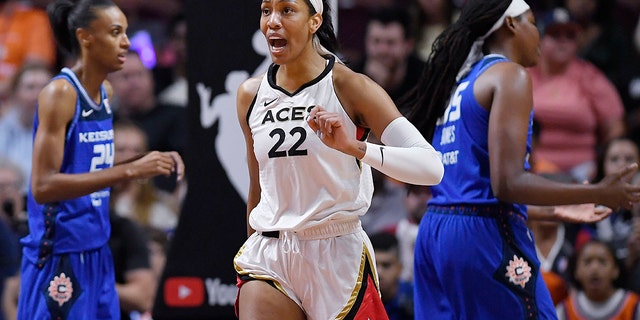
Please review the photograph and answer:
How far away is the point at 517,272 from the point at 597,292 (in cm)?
267

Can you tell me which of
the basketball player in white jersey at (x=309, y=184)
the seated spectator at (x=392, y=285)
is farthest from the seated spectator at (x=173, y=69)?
the basketball player in white jersey at (x=309, y=184)

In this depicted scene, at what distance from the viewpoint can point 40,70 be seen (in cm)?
1034

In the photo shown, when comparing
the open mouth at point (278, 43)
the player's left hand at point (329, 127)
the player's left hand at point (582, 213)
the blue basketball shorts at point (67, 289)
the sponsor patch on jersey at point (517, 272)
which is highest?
the open mouth at point (278, 43)

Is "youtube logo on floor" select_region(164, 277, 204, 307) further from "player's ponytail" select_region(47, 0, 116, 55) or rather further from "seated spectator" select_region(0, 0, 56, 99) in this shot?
"seated spectator" select_region(0, 0, 56, 99)

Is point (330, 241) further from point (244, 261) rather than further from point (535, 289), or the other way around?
point (535, 289)

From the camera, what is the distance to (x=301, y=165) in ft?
15.1

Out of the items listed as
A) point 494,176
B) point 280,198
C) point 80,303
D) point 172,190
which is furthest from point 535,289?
point 172,190

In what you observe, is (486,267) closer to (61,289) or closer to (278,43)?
(278,43)

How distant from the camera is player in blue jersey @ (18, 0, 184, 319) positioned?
5.66m

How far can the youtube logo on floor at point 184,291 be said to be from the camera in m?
6.41

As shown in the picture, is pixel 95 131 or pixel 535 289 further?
pixel 95 131

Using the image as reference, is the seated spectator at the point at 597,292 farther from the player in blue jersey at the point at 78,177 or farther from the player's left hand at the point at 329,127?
the player's left hand at the point at 329,127

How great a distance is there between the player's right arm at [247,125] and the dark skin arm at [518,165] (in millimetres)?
1043

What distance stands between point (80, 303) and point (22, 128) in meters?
5.04
